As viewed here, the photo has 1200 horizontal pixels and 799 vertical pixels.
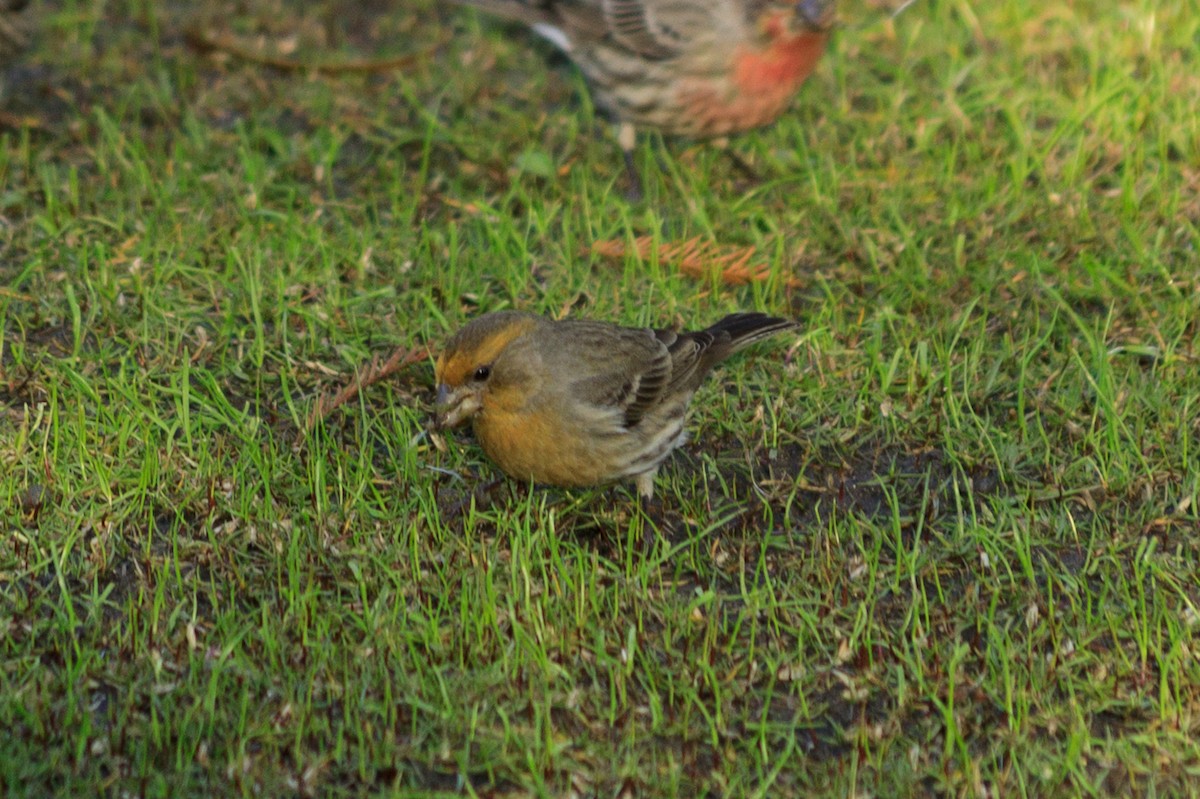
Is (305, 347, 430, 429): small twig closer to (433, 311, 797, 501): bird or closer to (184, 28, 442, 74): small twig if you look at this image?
(433, 311, 797, 501): bird

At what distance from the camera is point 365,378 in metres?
5.20

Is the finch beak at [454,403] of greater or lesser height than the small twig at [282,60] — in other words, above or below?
above

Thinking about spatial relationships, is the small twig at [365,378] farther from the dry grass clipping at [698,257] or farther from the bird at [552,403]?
the dry grass clipping at [698,257]

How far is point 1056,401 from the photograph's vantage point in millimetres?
5363

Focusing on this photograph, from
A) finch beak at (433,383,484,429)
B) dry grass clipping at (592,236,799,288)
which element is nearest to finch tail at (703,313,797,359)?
dry grass clipping at (592,236,799,288)

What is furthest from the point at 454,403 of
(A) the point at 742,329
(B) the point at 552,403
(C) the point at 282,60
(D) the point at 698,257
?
(C) the point at 282,60

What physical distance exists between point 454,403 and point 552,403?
31cm

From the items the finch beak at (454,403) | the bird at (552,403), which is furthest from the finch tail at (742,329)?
the finch beak at (454,403)

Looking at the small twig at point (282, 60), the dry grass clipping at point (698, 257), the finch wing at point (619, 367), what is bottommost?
the small twig at point (282, 60)

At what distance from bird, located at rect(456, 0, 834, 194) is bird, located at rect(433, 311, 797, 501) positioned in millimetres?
1932

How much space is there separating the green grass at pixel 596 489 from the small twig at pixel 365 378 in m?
0.08

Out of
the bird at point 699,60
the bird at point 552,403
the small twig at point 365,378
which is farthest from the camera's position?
the bird at point 699,60

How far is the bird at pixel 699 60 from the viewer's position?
645 centimetres

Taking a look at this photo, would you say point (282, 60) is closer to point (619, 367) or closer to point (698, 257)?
point (698, 257)
